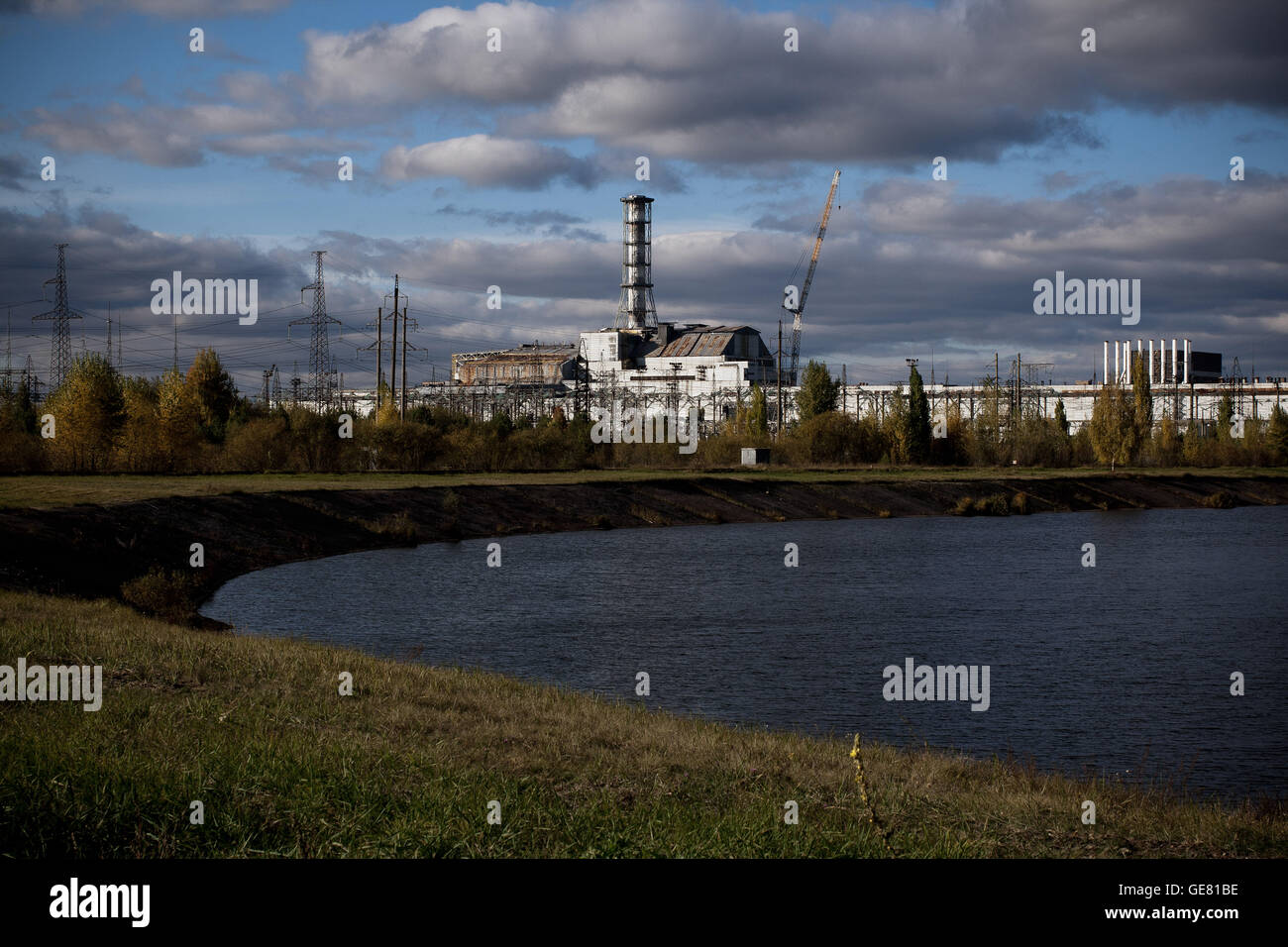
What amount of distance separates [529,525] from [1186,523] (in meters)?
39.5

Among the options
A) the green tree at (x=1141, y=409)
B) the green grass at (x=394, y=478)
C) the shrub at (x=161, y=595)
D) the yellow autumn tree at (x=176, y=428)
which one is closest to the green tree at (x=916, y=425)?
the green grass at (x=394, y=478)

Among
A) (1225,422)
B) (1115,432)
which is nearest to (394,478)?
(1115,432)

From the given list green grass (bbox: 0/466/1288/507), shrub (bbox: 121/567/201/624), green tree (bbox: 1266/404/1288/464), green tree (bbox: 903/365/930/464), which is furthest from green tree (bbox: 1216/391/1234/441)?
shrub (bbox: 121/567/201/624)

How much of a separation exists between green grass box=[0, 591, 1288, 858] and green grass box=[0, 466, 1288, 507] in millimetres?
27126

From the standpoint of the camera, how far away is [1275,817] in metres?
12.4

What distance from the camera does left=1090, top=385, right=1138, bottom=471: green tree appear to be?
351ft

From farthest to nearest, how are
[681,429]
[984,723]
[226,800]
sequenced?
[681,429] → [984,723] → [226,800]

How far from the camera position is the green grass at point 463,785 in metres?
8.56

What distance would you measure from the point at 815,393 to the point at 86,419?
6366cm

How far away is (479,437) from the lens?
84188 millimetres

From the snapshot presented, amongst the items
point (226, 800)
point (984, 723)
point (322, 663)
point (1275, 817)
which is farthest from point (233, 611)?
point (1275, 817)

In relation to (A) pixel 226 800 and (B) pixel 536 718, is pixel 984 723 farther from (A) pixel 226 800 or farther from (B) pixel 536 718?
(A) pixel 226 800

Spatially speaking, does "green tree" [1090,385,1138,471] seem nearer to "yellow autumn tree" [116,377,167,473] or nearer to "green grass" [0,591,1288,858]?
"yellow autumn tree" [116,377,167,473]

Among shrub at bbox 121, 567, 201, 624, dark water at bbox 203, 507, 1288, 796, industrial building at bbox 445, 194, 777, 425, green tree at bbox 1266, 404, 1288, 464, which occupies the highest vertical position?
industrial building at bbox 445, 194, 777, 425
